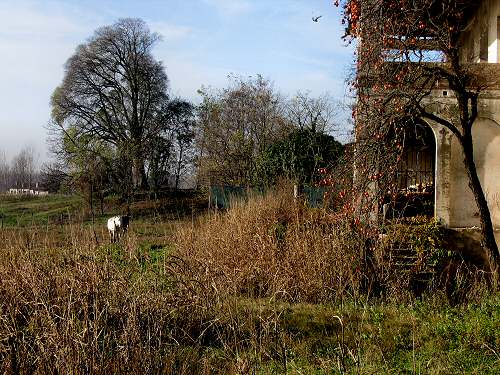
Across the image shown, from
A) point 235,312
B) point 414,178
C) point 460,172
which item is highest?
point 460,172

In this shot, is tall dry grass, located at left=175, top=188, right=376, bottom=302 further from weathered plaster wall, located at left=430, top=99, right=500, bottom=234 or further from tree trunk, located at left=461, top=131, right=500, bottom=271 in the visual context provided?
weathered plaster wall, located at left=430, top=99, right=500, bottom=234

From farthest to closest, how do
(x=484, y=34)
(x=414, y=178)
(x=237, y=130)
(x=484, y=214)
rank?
1. (x=237, y=130)
2. (x=484, y=34)
3. (x=414, y=178)
4. (x=484, y=214)

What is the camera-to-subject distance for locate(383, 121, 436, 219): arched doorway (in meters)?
11.1

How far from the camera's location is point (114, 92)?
33.9 m

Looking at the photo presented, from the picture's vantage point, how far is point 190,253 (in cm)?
1059

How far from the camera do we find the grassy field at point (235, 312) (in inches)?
208

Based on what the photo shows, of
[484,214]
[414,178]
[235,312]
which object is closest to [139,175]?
[414,178]

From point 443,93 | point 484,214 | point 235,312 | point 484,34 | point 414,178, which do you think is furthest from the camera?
point 484,34

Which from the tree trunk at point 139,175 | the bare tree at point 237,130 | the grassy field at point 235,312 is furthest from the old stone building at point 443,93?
the tree trunk at point 139,175

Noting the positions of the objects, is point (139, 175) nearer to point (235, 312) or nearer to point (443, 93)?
point (443, 93)

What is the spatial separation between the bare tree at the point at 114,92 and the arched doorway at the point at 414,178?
56.0 feet

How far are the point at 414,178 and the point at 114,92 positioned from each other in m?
22.8

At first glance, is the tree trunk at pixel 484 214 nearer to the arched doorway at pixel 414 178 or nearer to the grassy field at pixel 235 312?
the grassy field at pixel 235 312

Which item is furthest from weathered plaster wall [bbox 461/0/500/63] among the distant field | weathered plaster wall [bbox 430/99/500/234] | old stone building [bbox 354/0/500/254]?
the distant field
